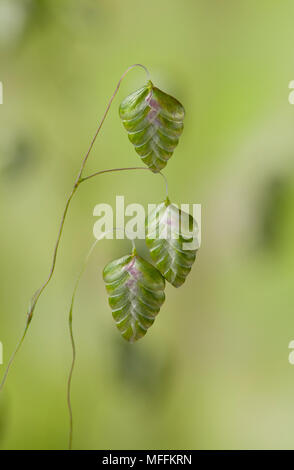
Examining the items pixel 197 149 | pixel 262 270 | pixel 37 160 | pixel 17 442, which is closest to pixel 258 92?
pixel 197 149

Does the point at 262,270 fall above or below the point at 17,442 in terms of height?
above

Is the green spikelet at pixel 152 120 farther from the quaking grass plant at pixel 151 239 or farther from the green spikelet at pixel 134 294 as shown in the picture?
the green spikelet at pixel 134 294

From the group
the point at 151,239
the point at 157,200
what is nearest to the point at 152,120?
the point at 151,239

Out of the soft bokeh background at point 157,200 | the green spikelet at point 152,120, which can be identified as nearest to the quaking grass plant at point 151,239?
the green spikelet at point 152,120

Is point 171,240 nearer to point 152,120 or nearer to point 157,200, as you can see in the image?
point 152,120

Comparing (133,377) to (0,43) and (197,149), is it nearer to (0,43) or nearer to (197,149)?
(197,149)
